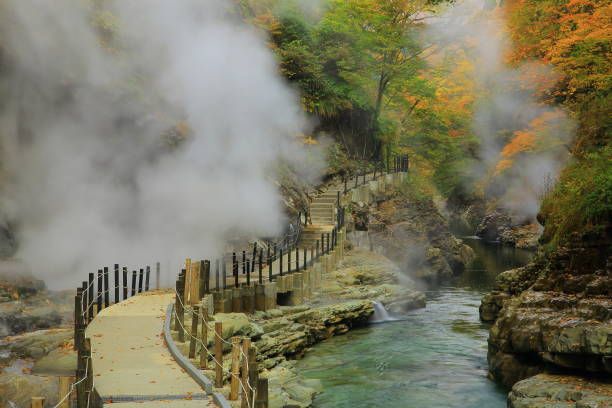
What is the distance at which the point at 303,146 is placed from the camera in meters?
33.0

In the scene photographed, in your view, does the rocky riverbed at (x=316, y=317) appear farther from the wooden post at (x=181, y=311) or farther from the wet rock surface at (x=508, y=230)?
the wet rock surface at (x=508, y=230)

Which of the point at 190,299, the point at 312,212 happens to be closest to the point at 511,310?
the point at 190,299

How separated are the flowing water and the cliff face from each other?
0.93 metres

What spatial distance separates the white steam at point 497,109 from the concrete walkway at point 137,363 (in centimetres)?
2683

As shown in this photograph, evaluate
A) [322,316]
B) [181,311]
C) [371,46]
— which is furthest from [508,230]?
[181,311]

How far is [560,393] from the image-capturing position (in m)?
12.3

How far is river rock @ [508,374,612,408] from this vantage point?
11578mm

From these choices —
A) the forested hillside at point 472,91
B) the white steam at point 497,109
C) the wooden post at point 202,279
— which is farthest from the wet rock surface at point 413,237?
the wooden post at point 202,279

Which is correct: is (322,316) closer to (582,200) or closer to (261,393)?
(582,200)

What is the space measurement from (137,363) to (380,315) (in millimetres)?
12916

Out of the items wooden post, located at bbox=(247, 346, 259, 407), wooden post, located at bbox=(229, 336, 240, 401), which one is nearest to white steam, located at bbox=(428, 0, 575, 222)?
wooden post, located at bbox=(229, 336, 240, 401)

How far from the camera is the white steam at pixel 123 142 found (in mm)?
22375

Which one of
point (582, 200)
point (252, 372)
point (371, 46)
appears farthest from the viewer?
point (371, 46)

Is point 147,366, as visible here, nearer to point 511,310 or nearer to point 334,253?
point 511,310
